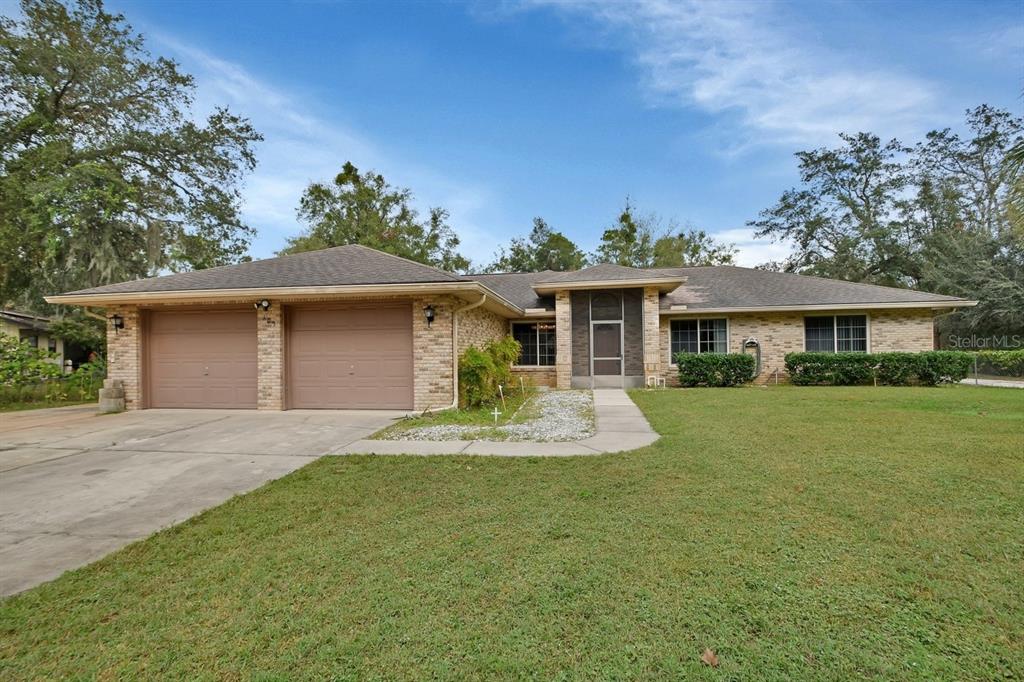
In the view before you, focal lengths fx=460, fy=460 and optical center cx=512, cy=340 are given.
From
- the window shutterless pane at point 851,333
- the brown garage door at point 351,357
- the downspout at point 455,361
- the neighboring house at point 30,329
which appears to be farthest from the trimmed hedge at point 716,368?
the neighboring house at point 30,329

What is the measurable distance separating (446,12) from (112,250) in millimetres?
14659

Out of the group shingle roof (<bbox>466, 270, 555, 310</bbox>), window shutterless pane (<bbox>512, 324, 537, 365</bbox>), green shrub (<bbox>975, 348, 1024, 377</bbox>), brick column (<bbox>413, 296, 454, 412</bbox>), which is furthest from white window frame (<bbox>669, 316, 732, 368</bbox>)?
green shrub (<bbox>975, 348, 1024, 377</bbox>)

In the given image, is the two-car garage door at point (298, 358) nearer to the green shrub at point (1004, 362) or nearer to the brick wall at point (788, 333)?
the brick wall at point (788, 333)

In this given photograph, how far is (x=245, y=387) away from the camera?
32.7ft

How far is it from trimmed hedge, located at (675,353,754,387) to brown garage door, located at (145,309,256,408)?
38.1 ft

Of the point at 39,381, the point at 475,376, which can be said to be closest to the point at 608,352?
the point at 475,376

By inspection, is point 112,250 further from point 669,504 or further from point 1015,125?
point 1015,125

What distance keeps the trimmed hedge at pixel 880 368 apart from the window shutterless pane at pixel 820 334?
2.37ft

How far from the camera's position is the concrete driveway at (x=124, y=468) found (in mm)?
3330

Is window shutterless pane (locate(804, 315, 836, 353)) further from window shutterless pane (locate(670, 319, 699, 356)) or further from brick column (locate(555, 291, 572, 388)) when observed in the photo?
brick column (locate(555, 291, 572, 388))

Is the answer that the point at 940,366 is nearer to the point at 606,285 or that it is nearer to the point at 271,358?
the point at 606,285

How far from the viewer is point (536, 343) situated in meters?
15.5

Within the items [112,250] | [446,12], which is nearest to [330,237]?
[112,250]

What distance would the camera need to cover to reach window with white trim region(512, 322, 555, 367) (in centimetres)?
1535
